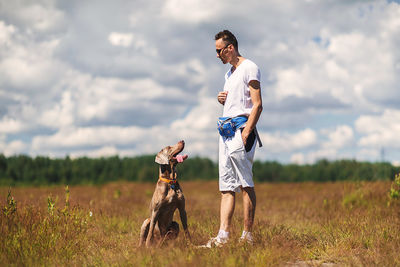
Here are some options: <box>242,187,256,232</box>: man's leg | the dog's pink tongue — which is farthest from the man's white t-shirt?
<box>242,187,256,232</box>: man's leg

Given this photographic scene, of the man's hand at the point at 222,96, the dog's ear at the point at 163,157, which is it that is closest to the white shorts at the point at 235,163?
the man's hand at the point at 222,96

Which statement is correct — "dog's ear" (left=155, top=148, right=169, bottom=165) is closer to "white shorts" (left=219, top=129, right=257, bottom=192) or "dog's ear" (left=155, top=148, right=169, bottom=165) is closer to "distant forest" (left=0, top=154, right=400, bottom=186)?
"white shorts" (left=219, top=129, right=257, bottom=192)

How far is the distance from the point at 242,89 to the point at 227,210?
5.30 feet

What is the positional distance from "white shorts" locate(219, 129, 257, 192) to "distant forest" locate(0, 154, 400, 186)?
62.6 ft

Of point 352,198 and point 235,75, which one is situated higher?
point 235,75

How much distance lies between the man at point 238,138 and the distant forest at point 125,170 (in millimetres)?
19057

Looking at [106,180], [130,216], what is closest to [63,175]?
[106,180]

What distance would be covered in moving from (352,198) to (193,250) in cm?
746

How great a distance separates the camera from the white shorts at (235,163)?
4.80 metres

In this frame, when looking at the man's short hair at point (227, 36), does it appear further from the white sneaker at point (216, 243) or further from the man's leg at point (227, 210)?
the white sneaker at point (216, 243)

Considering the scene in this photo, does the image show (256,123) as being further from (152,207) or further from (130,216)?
(130,216)

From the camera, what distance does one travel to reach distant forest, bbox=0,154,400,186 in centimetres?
2742

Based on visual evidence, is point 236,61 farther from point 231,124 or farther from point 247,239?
point 247,239

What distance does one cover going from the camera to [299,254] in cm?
462
